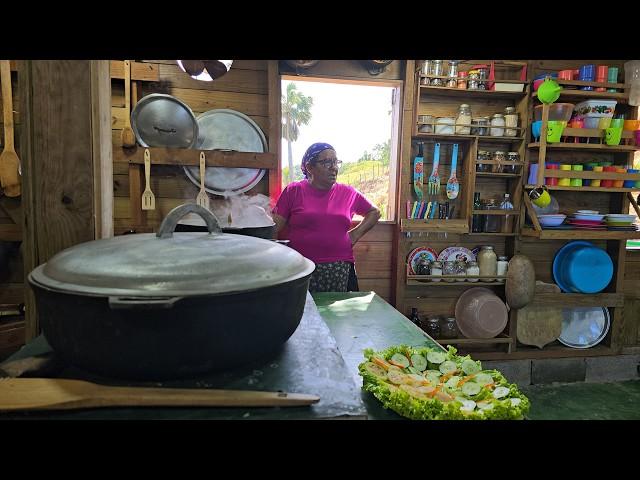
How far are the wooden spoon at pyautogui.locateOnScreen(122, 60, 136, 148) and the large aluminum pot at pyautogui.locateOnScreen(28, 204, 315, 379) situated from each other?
7.13 feet

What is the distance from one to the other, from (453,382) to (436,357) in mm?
152

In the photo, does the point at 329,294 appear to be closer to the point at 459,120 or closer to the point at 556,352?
the point at 459,120

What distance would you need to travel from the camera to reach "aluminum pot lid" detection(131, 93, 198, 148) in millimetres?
3023

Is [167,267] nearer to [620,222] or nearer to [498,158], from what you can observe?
[498,158]

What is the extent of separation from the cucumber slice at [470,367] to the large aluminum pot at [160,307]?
2.07 ft

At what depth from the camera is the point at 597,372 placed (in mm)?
4012

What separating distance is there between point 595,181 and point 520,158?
28.2 inches

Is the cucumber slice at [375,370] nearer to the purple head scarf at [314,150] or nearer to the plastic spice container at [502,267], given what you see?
the purple head scarf at [314,150]

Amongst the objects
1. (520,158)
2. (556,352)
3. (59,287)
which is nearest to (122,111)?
(59,287)

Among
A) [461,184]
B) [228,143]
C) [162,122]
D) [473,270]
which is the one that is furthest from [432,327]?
[162,122]

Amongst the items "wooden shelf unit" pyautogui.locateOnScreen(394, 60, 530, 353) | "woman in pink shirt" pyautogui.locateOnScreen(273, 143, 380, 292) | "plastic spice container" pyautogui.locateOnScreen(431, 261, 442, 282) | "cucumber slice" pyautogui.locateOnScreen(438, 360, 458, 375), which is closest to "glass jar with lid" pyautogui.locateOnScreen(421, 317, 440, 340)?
"wooden shelf unit" pyautogui.locateOnScreen(394, 60, 530, 353)

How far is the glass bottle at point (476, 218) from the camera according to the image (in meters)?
3.66

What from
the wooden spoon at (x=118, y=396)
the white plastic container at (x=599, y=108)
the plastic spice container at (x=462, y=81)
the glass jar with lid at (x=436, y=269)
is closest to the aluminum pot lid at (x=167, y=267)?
the wooden spoon at (x=118, y=396)

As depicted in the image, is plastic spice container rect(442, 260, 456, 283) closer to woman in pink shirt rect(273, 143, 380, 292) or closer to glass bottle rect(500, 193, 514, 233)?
glass bottle rect(500, 193, 514, 233)
